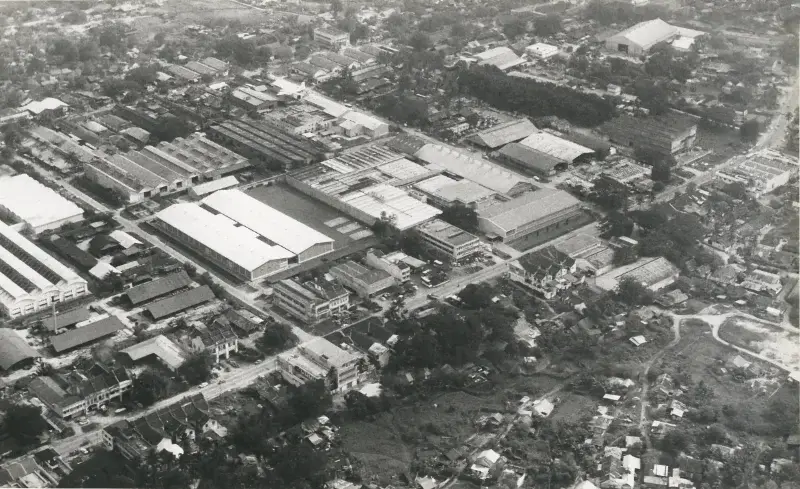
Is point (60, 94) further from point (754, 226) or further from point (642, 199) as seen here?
point (754, 226)

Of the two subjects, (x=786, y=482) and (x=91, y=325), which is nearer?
(x=786, y=482)

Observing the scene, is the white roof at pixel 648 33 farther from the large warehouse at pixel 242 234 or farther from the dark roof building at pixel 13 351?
the dark roof building at pixel 13 351

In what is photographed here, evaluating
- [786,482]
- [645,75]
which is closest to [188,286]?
[786,482]

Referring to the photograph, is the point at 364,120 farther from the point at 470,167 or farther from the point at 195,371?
the point at 195,371

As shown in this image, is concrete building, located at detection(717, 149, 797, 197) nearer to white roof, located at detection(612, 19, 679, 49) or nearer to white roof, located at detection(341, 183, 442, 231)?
white roof, located at detection(341, 183, 442, 231)

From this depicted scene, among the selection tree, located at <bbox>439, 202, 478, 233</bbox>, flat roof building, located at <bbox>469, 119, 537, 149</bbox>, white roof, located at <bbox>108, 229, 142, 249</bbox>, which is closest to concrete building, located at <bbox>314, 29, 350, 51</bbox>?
flat roof building, located at <bbox>469, 119, 537, 149</bbox>

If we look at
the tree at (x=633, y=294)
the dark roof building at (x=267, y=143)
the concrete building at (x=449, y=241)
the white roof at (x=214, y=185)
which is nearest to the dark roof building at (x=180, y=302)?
the white roof at (x=214, y=185)

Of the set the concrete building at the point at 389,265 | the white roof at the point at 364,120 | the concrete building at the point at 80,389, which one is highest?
the concrete building at the point at 80,389
